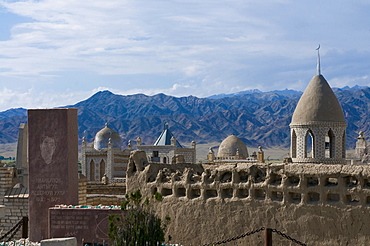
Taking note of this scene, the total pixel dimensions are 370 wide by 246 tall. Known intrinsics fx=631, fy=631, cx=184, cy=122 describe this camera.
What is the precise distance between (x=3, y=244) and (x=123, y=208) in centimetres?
319

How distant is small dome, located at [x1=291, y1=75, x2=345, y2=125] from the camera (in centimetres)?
2409

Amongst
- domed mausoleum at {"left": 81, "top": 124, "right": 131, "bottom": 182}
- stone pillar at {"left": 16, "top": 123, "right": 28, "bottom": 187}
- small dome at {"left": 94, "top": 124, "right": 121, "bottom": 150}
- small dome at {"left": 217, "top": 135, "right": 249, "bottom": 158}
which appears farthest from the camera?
small dome at {"left": 94, "top": 124, "right": 121, "bottom": 150}

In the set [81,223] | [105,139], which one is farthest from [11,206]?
[105,139]

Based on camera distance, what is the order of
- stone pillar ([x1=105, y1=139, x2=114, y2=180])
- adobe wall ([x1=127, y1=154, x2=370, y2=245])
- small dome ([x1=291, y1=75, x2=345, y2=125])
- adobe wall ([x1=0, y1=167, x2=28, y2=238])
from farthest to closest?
stone pillar ([x1=105, y1=139, x2=114, y2=180]) < small dome ([x1=291, y1=75, x2=345, y2=125]) < adobe wall ([x1=0, y1=167, x2=28, y2=238]) < adobe wall ([x1=127, y1=154, x2=370, y2=245])

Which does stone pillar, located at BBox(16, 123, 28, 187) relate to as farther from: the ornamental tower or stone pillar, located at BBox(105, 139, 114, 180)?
the ornamental tower

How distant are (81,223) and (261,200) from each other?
4.34m

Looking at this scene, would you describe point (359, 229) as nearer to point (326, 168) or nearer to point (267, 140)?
point (326, 168)

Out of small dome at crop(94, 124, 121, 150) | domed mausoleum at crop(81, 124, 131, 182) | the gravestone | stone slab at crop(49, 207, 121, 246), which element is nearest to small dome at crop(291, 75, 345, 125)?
the gravestone

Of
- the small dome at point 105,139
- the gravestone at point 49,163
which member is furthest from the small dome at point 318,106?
the small dome at point 105,139

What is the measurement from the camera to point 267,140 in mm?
178375

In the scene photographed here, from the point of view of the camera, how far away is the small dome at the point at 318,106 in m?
24.1

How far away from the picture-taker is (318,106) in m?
24.2

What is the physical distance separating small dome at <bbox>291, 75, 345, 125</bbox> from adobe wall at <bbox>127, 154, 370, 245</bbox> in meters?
9.76

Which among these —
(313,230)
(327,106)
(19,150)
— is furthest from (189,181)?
(19,150)
